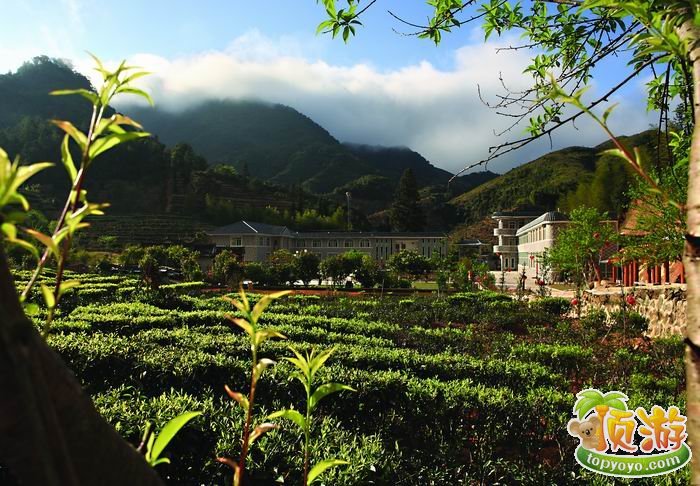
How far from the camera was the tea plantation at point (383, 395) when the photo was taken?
287cm

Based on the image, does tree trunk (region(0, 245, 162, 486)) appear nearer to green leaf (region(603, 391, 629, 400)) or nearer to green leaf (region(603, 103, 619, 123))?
green leaf (region(603, 103, 619, 123))

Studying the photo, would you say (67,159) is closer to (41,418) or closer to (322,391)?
(41,418)

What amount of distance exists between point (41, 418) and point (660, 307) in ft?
40.3

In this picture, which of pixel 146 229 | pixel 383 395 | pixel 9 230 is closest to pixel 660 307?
pixel 383 395

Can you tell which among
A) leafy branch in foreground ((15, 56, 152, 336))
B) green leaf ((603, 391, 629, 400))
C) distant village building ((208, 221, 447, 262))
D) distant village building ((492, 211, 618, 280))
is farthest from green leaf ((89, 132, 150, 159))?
distant village building ((208, 221, 447, 262))

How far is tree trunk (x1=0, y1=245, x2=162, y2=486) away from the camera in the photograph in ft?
1.57

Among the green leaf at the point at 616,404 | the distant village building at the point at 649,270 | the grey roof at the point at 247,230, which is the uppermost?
the grey roof at the point at 247,230

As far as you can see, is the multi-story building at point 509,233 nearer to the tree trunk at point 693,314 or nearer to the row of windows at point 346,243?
the row of windows at point 346,243

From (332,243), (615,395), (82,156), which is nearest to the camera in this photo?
(82,156)

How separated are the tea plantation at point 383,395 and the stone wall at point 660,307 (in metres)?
1.31

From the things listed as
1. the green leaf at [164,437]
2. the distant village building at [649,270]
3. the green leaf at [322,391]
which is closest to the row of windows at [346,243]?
the distant village building at [649,270]

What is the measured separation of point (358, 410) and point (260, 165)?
541ft

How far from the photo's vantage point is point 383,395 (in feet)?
14.4

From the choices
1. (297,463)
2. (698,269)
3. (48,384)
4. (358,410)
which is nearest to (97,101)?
(48,384)
